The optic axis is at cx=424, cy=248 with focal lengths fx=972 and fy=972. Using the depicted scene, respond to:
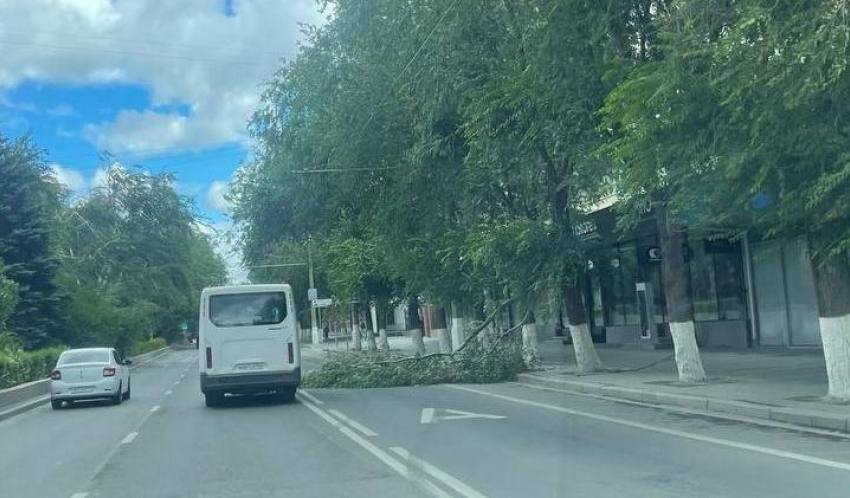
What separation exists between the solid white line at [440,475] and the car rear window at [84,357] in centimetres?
1433

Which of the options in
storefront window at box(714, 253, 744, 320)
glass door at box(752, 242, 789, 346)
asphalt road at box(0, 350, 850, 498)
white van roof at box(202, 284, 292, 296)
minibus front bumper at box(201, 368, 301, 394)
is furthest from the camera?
storefront window at box(714, 253, 744, 320)

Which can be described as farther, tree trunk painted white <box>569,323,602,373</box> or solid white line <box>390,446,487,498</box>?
tree trunk painted white <box>569,323,602,373</box>

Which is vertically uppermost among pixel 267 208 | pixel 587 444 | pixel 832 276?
pixel 267 208

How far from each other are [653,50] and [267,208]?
919 inches

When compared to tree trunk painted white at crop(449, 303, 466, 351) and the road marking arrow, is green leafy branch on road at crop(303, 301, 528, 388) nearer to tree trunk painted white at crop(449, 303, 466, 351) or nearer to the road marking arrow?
tree trunk painted white at crop(449, 303, 466, 351)

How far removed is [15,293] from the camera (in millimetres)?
32438

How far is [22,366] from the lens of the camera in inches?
1181

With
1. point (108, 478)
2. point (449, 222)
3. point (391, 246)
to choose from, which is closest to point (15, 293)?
point (391, 246)

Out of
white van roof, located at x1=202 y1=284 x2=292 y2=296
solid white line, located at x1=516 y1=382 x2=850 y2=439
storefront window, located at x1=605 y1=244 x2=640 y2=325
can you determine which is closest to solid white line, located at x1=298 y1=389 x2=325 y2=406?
white van roof, located at x1=202 y1=284 x2=292 y2=296

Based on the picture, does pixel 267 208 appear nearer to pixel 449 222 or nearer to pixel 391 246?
pixel 391 246

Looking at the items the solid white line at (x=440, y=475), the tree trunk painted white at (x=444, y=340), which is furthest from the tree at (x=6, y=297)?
the solid white line at (x=440, y=475)

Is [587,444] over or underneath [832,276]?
underneath

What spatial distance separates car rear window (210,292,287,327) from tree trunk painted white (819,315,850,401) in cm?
1144

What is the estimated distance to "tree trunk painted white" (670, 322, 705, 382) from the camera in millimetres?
19375
